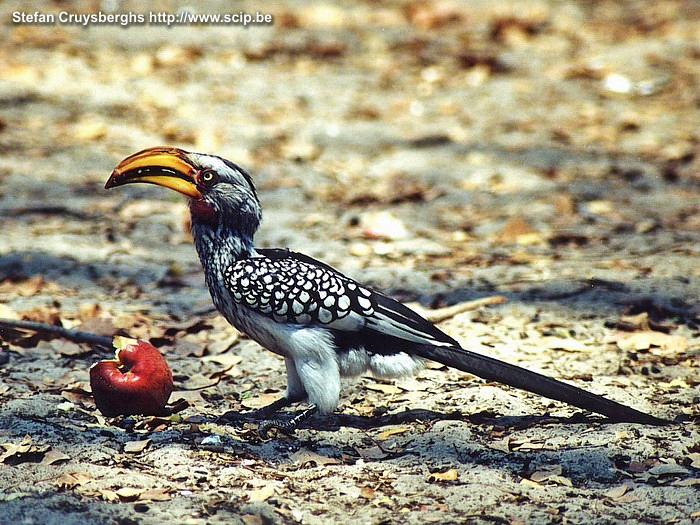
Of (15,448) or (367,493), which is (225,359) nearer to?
(15,448)

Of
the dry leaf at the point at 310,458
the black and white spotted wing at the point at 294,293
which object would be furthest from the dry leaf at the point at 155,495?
the black and white spotted wing at the point at 294,293

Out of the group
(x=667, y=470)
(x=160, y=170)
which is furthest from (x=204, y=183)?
(x=667, y=470)

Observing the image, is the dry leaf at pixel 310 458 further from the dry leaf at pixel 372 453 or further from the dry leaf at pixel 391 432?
the dry leaf at pixel 391 432

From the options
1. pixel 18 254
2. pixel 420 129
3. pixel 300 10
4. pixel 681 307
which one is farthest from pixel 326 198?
pixel 300 10

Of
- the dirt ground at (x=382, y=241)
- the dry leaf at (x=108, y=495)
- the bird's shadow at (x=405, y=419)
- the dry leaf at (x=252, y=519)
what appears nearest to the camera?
the dry leaf at (x=252, y=519)

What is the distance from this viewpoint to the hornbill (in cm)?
348

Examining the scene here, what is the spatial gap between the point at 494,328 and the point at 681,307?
3.04 feet

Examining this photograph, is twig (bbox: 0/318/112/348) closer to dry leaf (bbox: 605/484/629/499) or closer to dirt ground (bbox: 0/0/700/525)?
dirt ground (bbox: 0/0/700/525)

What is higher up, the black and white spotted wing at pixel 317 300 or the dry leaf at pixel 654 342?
the black and white spotted wing at pixel 317 300

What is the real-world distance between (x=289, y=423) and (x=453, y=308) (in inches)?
51.2

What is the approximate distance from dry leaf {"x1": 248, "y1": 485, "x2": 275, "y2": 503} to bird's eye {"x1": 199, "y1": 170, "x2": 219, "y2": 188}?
48.3 inches

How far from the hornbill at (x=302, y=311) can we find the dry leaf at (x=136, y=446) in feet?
1.58

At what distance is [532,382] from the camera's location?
348 cm

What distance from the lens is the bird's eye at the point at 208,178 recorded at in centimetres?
361
